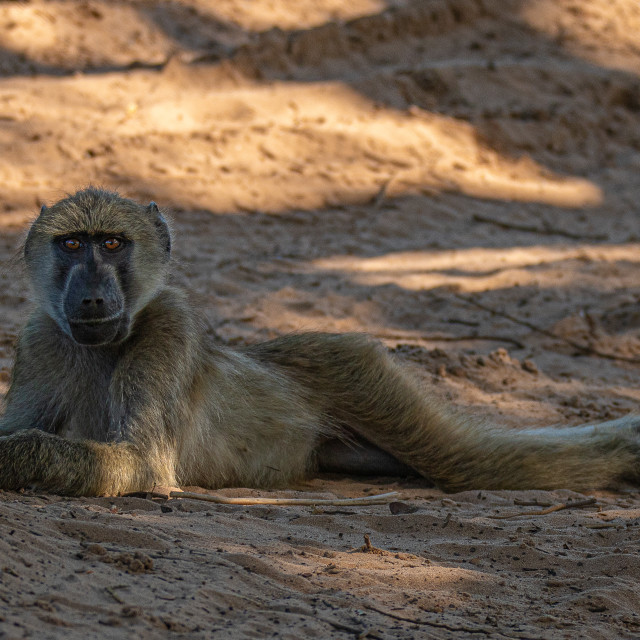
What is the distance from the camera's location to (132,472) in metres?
4.03

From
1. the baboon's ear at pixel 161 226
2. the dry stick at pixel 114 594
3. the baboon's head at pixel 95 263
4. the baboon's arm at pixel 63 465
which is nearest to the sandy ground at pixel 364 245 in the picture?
the dry stick at pixel 114 594

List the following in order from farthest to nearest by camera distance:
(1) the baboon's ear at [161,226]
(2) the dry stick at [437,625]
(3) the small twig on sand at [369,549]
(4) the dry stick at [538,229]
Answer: (4) the dry stick at [538,229] < (1) the baboon's ear at [161,226] < (3) the small twig on sand at [369,549] < (2) the dry stick at [437,625]

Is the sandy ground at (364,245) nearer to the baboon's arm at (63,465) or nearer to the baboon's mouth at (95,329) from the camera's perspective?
the baboon's arm at (63,465)

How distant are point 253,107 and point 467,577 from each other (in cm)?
846

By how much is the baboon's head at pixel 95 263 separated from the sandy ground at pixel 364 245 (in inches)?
25.7

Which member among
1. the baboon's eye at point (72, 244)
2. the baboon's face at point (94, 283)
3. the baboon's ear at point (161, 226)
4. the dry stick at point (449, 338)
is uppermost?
the baboon's ear at point (161, 226)

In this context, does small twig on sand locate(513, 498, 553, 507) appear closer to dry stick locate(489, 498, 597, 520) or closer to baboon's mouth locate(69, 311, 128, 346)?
dry stick locate(489, 498, 597, 520)

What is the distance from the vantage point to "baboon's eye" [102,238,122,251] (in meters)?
4.35

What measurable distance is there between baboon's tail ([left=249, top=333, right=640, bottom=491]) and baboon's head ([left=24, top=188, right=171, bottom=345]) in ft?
3.01

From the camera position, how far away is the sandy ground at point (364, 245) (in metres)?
2.83

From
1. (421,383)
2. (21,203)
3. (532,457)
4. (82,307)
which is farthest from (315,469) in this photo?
(21,203)

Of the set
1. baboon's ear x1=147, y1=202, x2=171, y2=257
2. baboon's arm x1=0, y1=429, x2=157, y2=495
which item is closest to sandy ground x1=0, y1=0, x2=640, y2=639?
baboon's arm x1=0, y1=429, x2=157, y2=495

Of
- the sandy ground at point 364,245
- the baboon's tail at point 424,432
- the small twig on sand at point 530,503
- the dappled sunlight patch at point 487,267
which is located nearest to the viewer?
the sandy ground at point 364,245

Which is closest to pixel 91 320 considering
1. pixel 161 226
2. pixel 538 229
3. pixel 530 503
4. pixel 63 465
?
pixel 63 465
